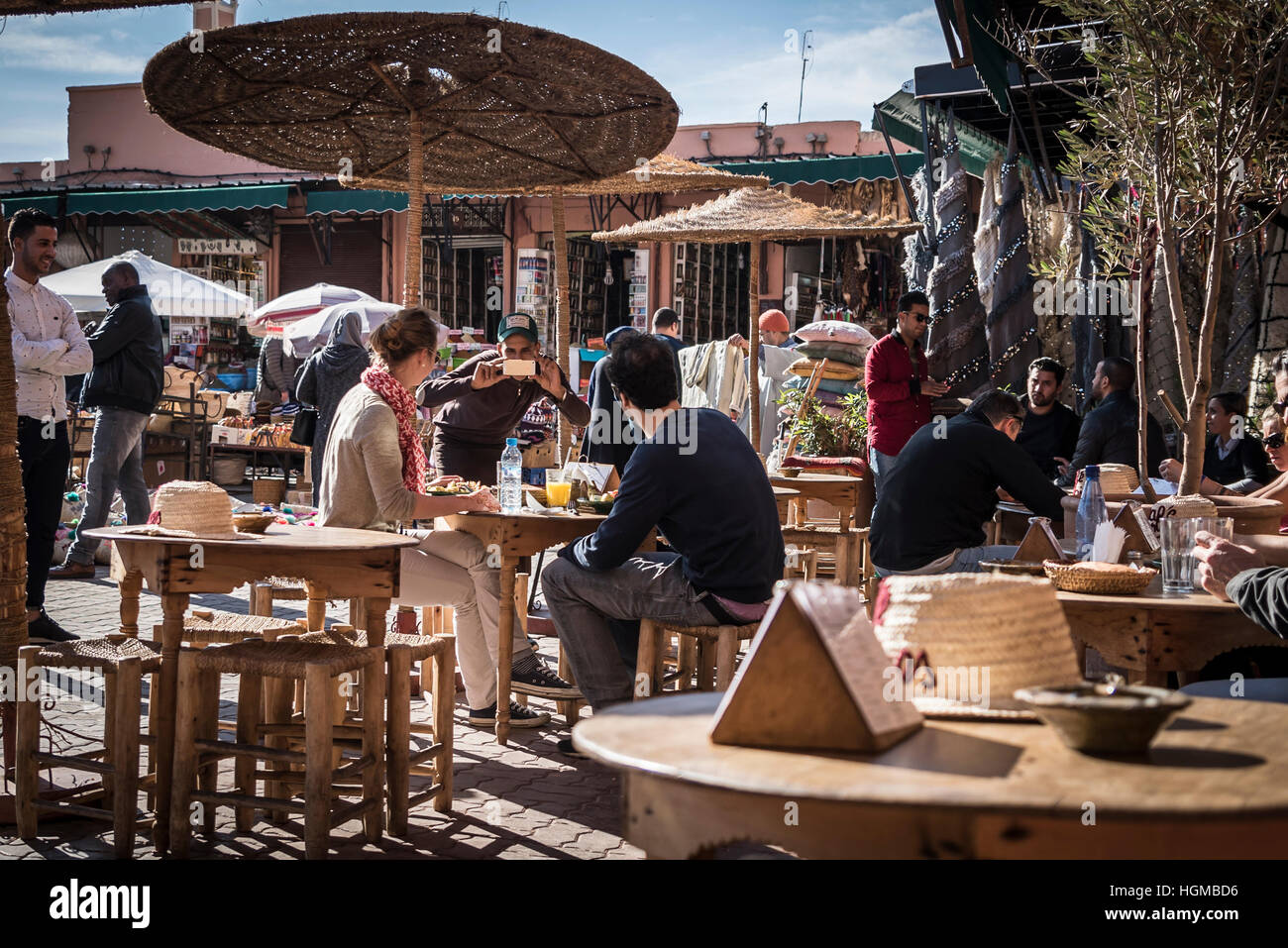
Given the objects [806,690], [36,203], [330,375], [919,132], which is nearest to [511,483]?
[330,375]

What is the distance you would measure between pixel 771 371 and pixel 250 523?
9595mm

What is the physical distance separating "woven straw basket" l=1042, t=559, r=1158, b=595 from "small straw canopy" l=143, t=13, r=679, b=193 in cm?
358

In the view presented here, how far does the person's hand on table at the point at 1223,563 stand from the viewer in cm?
288

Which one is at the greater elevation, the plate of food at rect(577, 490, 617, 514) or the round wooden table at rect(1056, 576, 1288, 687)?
the plate of food at rect(577, 490, 617, 514)

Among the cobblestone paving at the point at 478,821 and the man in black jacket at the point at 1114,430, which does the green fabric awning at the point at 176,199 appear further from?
the cobblestone paving at the point at 478,821

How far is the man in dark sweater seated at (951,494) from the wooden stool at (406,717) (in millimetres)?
1914

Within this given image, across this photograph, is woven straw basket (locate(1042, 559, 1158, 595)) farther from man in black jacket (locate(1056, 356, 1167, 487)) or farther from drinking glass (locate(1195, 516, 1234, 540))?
man in black jacket (locate(1056, 356, 1167, 487))

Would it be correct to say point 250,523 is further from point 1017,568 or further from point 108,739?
point 1017,568

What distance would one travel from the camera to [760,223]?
1037 centimetres

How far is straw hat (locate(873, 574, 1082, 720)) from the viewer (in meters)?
1.88

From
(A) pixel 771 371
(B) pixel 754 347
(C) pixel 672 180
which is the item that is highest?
(C) pixel 672 180

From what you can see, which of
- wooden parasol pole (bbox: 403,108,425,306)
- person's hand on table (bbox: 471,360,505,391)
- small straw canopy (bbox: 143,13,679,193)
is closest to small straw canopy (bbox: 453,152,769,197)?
small straw canopy (bbox: 143,13,679,193)
